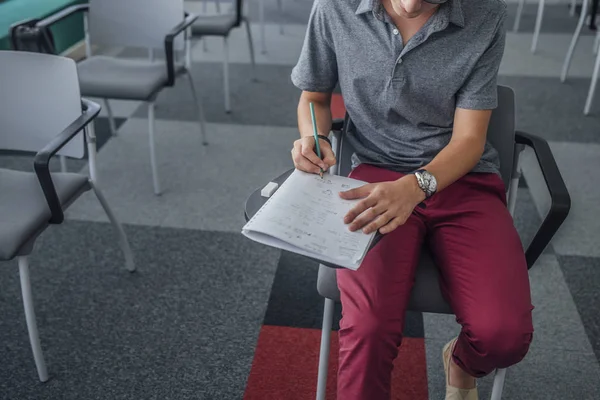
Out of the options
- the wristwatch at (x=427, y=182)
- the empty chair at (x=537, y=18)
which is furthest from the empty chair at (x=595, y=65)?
the wristwatch at (x=427, y=182)

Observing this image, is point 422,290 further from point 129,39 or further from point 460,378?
point 129,39

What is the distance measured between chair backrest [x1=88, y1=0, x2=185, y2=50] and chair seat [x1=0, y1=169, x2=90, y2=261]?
99 centimetres

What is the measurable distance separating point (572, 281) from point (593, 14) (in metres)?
1.99

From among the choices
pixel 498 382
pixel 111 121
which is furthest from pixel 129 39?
pixel 498 382

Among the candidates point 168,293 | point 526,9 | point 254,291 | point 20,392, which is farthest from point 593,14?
point 20,392

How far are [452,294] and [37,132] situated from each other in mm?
1183

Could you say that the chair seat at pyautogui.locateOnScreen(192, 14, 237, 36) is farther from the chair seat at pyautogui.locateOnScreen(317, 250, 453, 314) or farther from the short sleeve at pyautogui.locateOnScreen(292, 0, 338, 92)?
the chair seat at pyautogui.locateOnScreen(317, 250, 453, 314)

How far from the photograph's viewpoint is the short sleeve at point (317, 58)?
136 centimetres

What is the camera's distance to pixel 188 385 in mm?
1589

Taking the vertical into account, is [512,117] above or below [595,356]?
above

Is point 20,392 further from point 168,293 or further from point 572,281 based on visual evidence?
point 572,281

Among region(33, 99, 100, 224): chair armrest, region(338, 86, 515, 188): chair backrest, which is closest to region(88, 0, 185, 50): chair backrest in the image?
region(33, 99, 100, 224): chair armrest

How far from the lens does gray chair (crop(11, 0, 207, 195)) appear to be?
2.29 metres

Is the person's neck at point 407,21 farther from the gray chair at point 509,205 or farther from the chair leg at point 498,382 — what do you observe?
the chair leg at point 498,382
